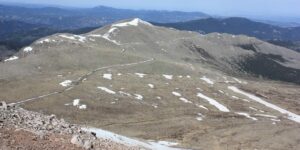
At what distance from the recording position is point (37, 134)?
37.2 meters

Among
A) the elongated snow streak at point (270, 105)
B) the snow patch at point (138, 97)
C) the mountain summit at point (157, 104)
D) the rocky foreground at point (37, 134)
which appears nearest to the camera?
the rocky foreground at point (37, 134)

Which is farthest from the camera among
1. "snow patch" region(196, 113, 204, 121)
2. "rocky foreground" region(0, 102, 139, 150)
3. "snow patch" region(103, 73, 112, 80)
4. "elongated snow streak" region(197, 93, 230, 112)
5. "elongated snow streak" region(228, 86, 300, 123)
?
"snow patch" region(103, 73, 112, 80)

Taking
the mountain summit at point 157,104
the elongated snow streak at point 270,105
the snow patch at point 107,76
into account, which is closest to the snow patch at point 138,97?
the mountain summit at point 157,104

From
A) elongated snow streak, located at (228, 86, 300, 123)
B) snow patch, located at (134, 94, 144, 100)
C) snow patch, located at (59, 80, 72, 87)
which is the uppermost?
snow patch, located at (59, 80, 72, 87)

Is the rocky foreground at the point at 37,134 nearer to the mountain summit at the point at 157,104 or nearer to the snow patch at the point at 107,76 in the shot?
the mountain summit at the point at 157,104

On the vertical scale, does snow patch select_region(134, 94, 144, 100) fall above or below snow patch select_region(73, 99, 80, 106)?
below

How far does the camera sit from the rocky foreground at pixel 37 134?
112 feet

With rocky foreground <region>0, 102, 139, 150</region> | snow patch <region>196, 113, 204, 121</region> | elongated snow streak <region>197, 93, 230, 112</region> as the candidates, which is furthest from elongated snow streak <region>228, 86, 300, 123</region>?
rocky foreground <region>0, 102, 139, 150</region>

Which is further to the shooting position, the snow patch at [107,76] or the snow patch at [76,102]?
the snow patch at [107,76]

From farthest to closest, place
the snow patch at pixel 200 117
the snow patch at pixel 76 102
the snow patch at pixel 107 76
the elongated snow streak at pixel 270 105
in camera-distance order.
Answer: the snow patch at pixel 107 76, the elongated snow streak at pixel 270 105, the snow patch at pixel 76 102, the snow patch at pixel 200 117

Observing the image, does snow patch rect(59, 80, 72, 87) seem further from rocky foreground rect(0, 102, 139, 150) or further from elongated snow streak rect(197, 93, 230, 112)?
rocky foreground rect(0, 102, 139, 150)

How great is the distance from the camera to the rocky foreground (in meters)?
34.3

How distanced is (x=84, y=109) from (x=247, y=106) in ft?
186

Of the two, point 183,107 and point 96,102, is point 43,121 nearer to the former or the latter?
point 96,102
